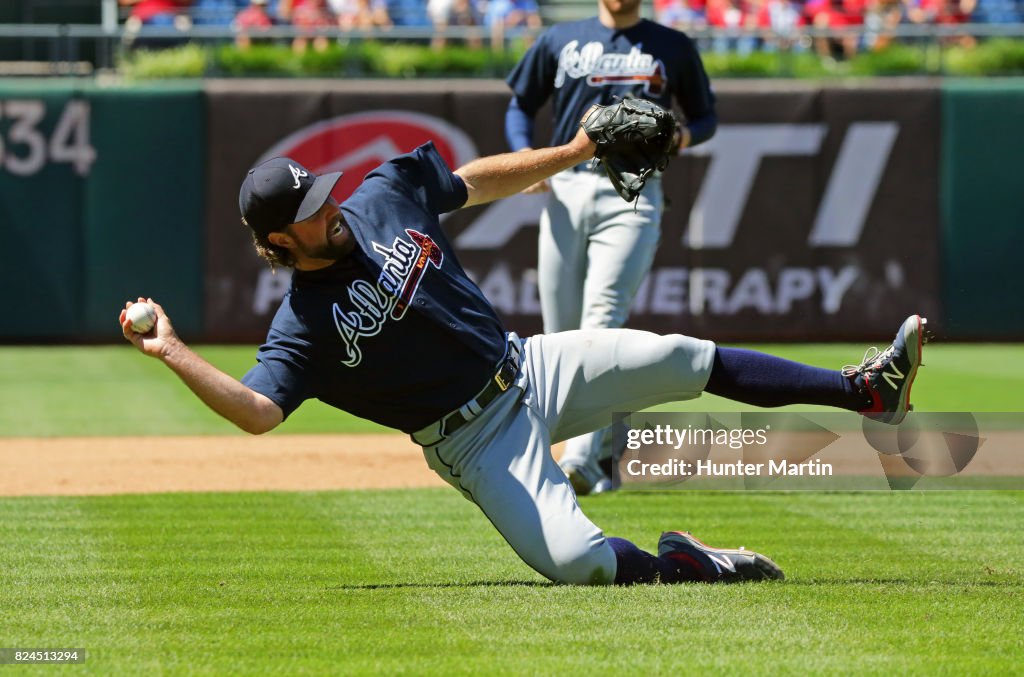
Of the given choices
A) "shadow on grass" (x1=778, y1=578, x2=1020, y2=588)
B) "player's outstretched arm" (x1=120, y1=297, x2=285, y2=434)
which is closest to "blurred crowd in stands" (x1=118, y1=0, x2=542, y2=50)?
"shadow on grass" (x1=778, y1=578, x2=1020, y2=588)

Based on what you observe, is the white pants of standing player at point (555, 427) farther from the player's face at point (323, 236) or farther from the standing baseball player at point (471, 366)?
the player's face at point (323, 236)

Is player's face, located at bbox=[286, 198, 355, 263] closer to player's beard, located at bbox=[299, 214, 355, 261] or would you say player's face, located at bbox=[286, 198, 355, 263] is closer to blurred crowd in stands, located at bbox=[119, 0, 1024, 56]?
player's beard, located at bbox=[299, 214, 355, 261]

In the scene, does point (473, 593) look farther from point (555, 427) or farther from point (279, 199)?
point (279, 199)

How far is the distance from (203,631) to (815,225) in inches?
416

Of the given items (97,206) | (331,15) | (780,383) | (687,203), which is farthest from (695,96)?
(331,15)

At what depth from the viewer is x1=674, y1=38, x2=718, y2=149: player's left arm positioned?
682cm

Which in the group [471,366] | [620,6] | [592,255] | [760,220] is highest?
[620,6]

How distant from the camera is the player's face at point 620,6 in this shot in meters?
6.73

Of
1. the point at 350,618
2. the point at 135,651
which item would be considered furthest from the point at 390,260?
the point at 135,651

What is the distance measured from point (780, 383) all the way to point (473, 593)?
1.12 meters

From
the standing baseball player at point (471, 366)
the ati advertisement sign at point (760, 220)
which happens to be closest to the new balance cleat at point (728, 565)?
the standing baseball player at point (471, 366)

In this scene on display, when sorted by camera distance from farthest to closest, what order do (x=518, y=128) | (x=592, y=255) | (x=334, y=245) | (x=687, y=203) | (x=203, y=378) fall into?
(x=687, y=203)
(x=518, y=128)
(x=592, y=255)
(x=334, y=245)
(x=203, y=378)

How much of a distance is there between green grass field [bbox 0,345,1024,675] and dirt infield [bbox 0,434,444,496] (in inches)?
15.4

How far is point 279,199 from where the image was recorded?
13.7 ft
